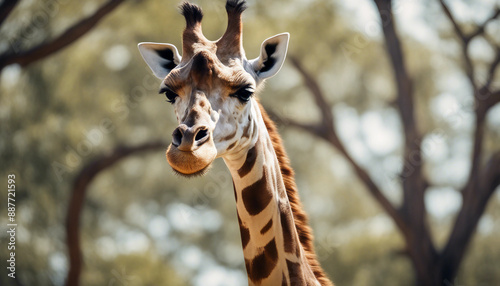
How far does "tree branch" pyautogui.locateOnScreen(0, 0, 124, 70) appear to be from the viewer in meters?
12.2

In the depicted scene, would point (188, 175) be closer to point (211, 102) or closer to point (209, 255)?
point (211, 102)

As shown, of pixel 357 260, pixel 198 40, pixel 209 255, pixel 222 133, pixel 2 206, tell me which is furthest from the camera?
pixel 209 255

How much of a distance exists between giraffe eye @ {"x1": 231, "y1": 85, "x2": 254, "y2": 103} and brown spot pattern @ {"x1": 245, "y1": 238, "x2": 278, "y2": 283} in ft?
3.16

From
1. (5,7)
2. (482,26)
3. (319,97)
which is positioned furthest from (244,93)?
(319,97)

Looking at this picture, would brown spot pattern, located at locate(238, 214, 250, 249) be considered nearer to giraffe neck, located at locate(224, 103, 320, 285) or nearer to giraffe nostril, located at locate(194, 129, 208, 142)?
giraffe neck, located at locate(224, 103, 320, 285)

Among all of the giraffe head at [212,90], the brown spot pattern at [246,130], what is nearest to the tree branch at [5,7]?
the giraffe head at [212,90]

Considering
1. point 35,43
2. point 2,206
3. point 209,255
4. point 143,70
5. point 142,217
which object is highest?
point 35,43

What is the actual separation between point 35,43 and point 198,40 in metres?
9.15

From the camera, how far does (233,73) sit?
14.9ft

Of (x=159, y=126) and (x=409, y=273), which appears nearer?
(x=409, y=273)

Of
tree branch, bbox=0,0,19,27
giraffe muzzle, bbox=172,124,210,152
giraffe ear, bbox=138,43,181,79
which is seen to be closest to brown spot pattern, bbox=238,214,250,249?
giraffe muzzle, bbox=172,124,210,152

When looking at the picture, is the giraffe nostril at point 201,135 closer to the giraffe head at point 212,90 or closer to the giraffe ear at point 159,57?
the giraffe head at point 212,90

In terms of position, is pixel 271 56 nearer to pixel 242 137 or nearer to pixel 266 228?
pixel 242 137

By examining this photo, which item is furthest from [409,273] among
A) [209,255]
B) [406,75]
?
[209,255]
